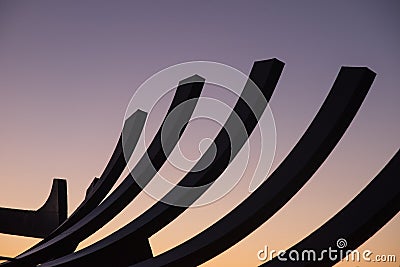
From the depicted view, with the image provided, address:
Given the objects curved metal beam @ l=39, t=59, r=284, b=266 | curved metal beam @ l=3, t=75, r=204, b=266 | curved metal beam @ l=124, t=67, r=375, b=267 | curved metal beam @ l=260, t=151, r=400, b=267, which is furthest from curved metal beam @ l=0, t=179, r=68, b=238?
curved metal beam @ l=260, t=151, r=400, b=267

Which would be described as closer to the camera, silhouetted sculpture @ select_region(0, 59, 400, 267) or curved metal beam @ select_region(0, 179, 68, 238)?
silhouetted sculpture @ select_region(0, 59, 400, 267)

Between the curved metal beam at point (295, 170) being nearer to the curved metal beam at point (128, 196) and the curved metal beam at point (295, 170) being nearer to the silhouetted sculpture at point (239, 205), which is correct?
the silhouetted sculpture at point (239, 205)

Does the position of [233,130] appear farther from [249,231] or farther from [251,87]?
[249,231]

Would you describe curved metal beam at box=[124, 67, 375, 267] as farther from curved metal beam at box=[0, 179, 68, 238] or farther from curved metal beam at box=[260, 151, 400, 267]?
curved metal beam at box=[0, 179, 68, 238]

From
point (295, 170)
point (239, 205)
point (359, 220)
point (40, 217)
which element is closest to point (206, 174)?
point (239, 205)

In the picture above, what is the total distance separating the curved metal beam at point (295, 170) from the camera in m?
6.45

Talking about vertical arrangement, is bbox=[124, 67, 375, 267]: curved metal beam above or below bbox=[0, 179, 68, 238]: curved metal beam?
below

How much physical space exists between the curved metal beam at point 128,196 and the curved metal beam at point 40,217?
343 centimetres

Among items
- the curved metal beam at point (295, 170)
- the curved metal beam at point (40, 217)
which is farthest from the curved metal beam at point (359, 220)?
the curved metal beam at point (40, 217)

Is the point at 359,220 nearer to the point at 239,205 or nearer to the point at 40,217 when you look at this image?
the point at 239,205

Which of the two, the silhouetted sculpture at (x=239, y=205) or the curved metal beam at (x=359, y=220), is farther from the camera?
the silhouetted sculpture at (x=239, y=205)

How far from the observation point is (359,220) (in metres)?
5.65

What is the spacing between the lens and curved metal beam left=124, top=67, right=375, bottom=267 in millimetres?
6453

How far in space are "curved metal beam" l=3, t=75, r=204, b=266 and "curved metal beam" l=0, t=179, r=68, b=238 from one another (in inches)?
135
